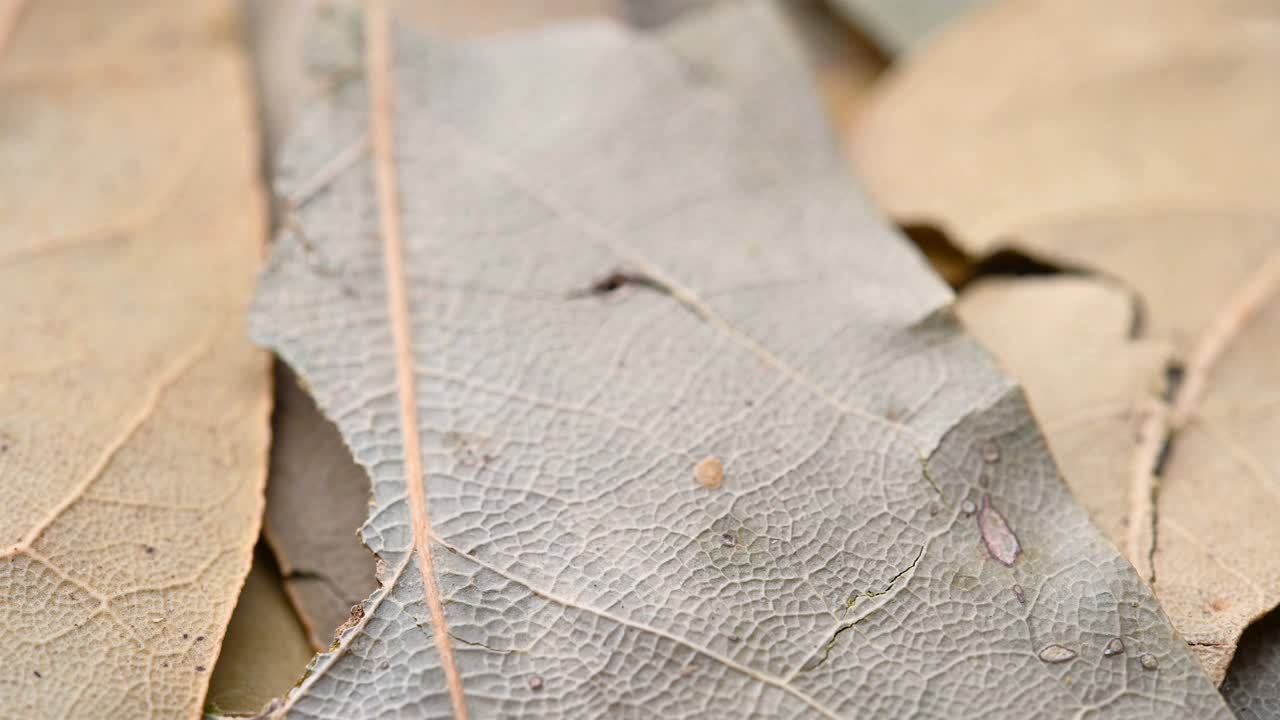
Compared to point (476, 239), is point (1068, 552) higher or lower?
lower

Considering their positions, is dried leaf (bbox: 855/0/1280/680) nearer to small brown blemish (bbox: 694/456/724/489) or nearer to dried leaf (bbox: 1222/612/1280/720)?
dried leaf (bbox: 1222/612/1280/720)

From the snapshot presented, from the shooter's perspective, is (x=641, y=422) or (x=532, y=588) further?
(x=641, y=422)

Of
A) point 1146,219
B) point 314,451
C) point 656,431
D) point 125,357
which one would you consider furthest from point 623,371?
point 1146,219

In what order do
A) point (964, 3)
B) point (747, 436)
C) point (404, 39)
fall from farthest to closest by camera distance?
1. point (964, 3)
2. point (404, 39)
3. point (747, 436)

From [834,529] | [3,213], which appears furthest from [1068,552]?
[3,213]

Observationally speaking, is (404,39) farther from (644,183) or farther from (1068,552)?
(1068,552)

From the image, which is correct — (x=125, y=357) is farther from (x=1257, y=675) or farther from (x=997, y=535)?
(x=1257, y=675)

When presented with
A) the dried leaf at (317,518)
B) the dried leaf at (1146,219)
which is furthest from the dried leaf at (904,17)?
the dried leaf at (317,518)
